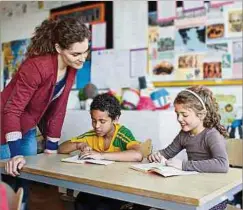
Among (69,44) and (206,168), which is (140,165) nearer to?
(206,168)

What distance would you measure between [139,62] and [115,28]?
147mm

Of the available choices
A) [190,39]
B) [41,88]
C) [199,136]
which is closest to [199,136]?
[199,136]

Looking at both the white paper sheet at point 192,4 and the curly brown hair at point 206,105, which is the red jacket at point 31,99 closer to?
the curly brown hair at point 206,105

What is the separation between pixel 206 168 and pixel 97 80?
37 centimetres

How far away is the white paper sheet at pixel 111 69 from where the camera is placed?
34.4 inches

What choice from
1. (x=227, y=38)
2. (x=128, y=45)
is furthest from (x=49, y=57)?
(x=227, y=38)

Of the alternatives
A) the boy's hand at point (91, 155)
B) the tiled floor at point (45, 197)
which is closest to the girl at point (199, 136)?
the boy's hand at point (91, 155)

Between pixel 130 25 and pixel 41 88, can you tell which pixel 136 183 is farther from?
pixel 130 25

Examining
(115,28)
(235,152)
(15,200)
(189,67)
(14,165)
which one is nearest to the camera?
(15,200)

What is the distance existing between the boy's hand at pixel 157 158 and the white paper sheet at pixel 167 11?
0.48 meters

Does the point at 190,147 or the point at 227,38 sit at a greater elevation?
the point at 227,38

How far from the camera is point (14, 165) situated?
2.28 feet

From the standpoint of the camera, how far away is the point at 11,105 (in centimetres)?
67

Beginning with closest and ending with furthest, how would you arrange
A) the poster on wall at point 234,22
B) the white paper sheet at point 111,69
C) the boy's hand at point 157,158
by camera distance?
the boy's hand at point 157,158 → the white paper sheet at point 111,69 → the poster on wall at point 234,22
